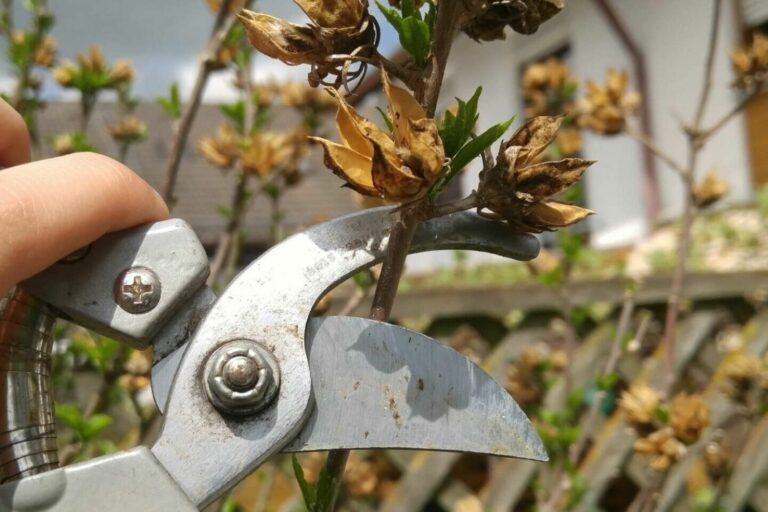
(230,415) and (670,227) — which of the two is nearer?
(230,415)

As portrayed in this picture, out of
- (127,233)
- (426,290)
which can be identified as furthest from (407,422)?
(426,290)

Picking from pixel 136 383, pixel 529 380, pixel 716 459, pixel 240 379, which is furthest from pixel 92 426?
pixel 716 459

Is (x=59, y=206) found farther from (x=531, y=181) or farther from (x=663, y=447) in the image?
(x=663, y=447)

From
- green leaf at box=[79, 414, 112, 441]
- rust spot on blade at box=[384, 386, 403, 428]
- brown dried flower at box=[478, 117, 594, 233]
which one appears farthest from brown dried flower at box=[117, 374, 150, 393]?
brown dried flower at box=[478, 117, 594, 233]

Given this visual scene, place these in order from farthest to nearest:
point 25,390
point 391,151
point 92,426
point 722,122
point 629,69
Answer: point 629,69
point 722,122
point 92,426
point 25,390
point 391,151

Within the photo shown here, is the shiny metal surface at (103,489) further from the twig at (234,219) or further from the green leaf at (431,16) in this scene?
the twig at (234,219)

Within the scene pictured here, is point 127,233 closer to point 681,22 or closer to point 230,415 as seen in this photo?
point 230,415
